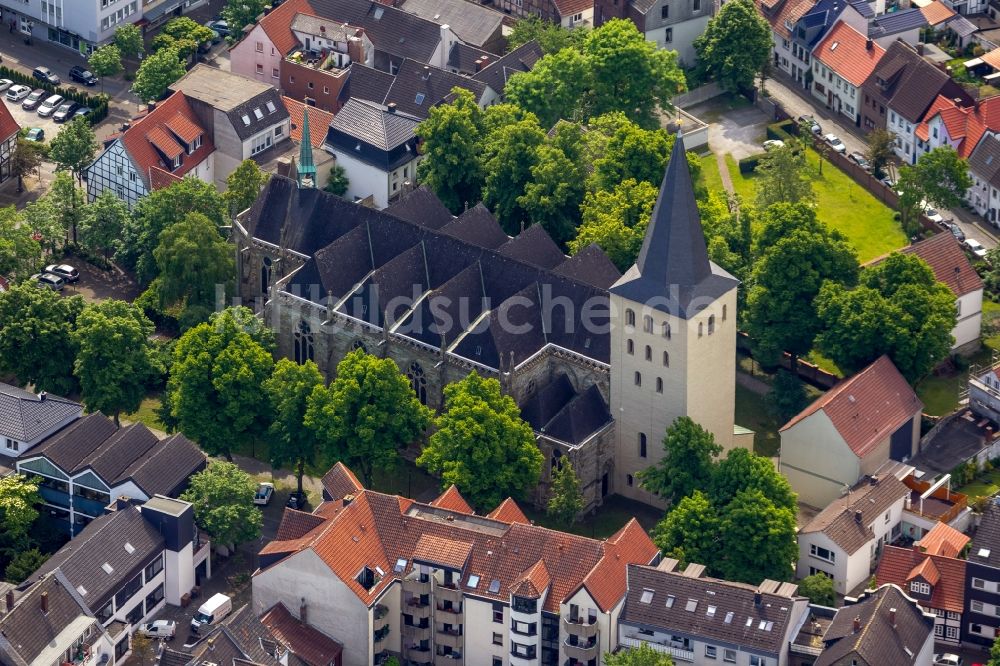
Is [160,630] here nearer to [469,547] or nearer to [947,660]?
[469,547]

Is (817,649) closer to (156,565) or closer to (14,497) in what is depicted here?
(156,565)

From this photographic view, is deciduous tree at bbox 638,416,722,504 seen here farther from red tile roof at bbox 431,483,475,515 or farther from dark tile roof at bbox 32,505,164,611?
dark tile roof at bbox 32,505,164,611

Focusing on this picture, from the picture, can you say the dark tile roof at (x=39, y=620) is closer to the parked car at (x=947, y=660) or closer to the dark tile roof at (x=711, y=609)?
the dark tile roof at (x=711, y=609)

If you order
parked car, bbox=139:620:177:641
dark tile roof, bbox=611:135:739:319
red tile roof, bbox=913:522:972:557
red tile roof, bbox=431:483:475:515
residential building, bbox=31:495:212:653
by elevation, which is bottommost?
parked car, bbox=139:620:177:641

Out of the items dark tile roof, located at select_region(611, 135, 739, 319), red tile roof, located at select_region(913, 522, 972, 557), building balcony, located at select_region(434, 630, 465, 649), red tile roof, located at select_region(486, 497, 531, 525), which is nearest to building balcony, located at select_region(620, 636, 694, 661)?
building balcony, located at select_region(434, 630, 465, 649)

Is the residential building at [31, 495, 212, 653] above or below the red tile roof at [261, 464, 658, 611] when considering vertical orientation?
below

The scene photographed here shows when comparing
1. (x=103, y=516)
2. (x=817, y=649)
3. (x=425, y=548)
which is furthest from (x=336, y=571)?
(x=817, y=649)
